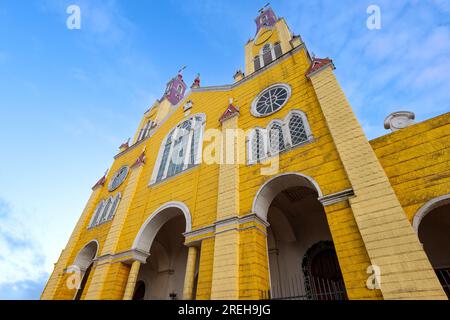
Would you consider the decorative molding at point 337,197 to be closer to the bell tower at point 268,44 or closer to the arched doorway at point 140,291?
the bell tower at point 268,44

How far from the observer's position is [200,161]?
11930mm

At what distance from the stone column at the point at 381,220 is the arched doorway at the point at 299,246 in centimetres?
278

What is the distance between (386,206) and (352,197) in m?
0.78

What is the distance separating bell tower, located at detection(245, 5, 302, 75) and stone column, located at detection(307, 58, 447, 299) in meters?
7.31

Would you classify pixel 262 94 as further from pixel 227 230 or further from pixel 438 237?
pixel 438 237

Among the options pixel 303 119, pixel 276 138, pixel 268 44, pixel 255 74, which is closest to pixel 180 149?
pixel 255 74

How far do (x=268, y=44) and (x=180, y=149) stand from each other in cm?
881

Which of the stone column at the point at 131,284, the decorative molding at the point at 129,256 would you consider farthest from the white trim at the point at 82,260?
the stone column at the point at 131,284

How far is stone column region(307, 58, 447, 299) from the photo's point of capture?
4958mm

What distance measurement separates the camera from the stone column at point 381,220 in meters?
4.96

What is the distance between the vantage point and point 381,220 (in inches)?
231

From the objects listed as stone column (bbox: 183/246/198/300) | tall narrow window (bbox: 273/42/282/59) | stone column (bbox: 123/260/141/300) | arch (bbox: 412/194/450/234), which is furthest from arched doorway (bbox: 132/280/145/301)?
tall narrow window (bbox: 273/42/282/59)

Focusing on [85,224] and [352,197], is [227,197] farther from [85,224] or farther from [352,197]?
[85,224]
